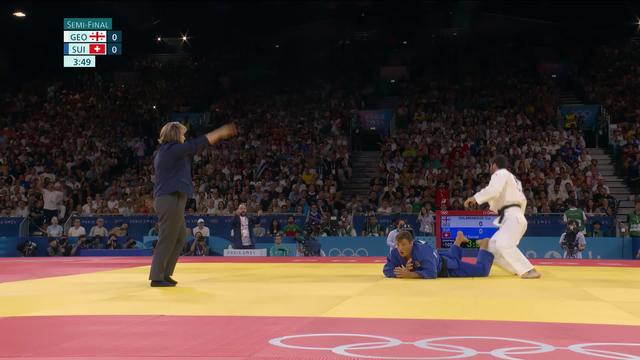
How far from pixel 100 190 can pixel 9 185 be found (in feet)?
9.59

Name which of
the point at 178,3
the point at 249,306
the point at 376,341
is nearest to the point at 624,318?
the point at 376,341

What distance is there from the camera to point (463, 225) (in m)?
17.3

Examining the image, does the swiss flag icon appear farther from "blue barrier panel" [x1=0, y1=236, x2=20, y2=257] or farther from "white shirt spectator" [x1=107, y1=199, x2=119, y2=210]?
"blue barrier panel" [x1=0, y1=236, x2=20, y2=257]

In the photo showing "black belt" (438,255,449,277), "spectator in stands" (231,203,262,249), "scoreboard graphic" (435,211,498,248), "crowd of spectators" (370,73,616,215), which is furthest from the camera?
"crowd of spectators" (370,73,616,215)

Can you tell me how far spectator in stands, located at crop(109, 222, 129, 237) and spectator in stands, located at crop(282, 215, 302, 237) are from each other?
4270 mm

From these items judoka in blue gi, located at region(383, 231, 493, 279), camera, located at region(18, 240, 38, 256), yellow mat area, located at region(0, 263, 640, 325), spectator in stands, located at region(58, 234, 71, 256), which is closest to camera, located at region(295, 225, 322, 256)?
spectator in stands, located at region(58, 234, 71, 256)

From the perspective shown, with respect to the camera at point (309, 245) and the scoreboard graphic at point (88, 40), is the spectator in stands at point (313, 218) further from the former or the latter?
the scoreboard graphic at point (88, 40)

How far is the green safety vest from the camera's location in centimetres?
1822

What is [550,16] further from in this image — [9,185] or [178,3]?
[9,185]

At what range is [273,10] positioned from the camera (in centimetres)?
3600

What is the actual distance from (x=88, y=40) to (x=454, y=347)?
80.6 feet

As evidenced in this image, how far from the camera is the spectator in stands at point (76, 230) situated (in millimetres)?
20203

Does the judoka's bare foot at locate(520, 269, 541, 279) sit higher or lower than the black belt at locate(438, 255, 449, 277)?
lower

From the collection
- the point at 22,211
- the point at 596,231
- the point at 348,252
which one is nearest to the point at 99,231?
the point at 22,211
